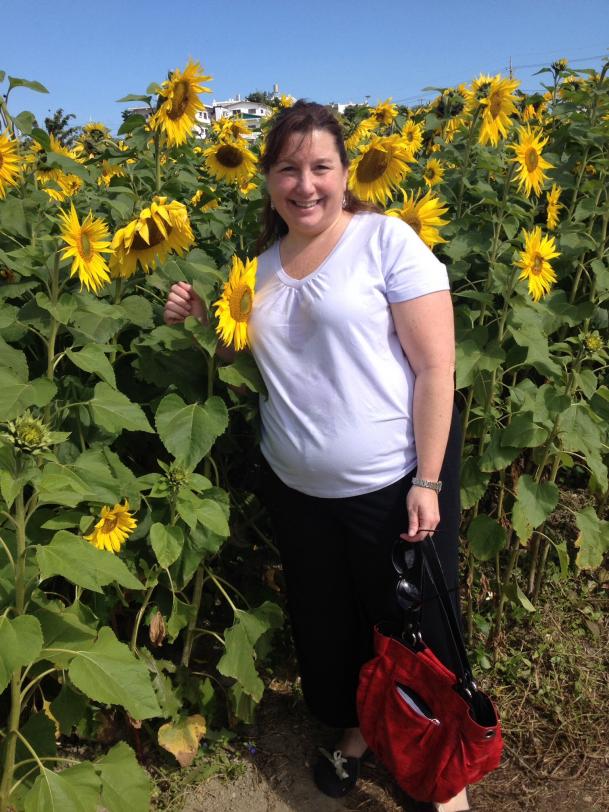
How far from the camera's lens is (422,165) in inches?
136

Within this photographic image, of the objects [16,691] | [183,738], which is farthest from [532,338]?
[16,691]

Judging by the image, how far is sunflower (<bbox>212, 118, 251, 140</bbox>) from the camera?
3652 millimetres

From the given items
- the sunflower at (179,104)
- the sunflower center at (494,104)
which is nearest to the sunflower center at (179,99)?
the sunflower at (179,104)

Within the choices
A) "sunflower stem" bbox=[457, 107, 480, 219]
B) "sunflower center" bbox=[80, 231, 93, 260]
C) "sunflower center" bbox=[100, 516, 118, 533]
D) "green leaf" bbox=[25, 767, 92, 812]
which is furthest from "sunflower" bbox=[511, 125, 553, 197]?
"green leaf" bbox=[25, 767, 92, 812]

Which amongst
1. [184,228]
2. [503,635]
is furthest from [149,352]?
[503,635]

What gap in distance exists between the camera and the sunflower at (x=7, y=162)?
220 centimetres

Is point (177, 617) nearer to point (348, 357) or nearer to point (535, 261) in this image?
point (348, 357)

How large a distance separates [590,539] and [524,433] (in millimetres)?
525

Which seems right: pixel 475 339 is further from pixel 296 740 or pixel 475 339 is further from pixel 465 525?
pixel 296 740

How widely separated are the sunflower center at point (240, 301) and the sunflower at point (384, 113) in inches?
89.8

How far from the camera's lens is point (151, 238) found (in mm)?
2016

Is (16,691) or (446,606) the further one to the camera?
(446,606)

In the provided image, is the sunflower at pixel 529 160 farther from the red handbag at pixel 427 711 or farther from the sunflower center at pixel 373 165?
the red handbag at pixel 427 711

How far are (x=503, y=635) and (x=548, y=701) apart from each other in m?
0.29
